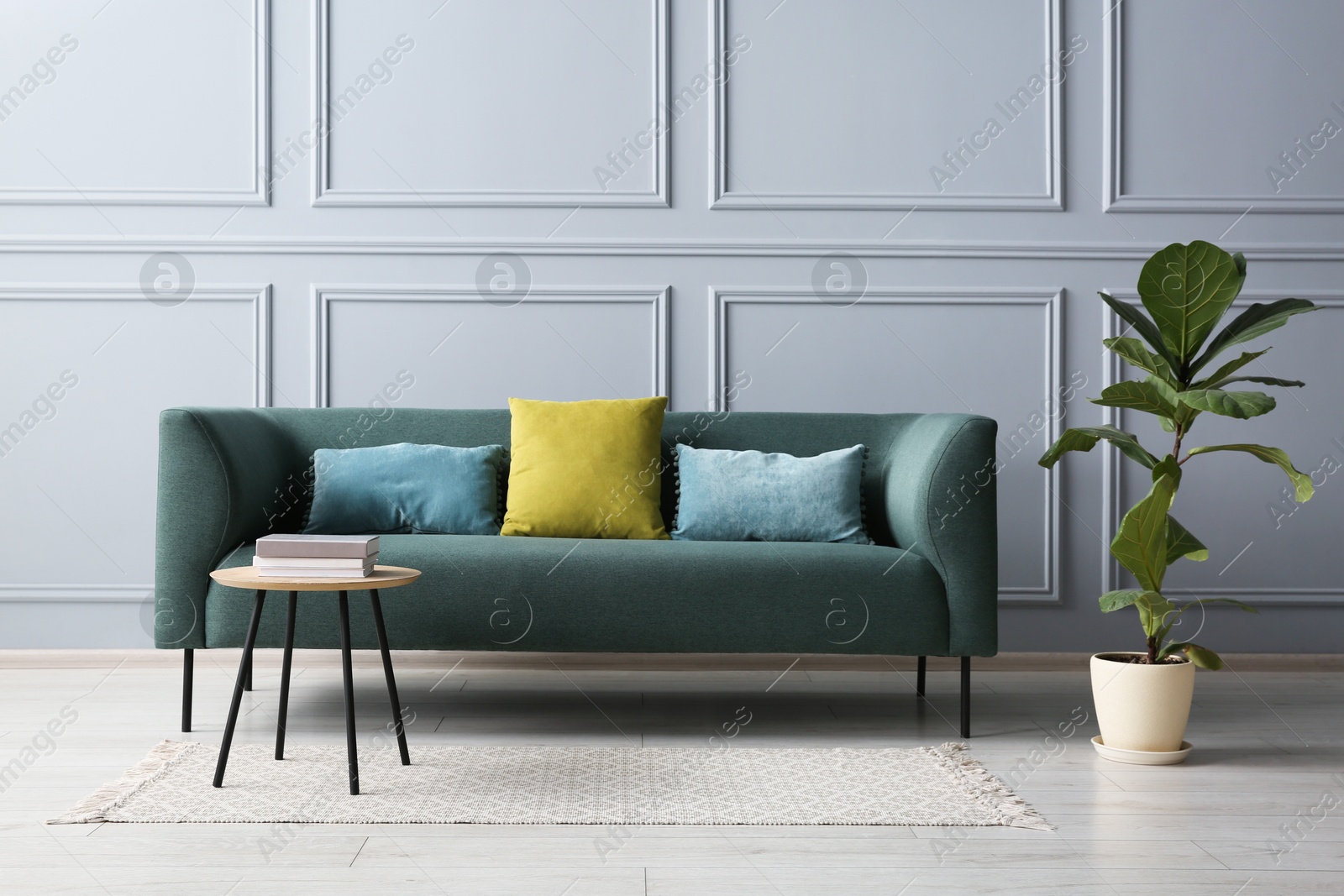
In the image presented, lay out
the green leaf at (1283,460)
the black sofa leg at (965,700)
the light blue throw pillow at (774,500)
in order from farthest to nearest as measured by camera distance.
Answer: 1. the light blue throw pillow at (774,500)
2. the black sofa leg at (965,700)
3. the green leaf at (1283,460)

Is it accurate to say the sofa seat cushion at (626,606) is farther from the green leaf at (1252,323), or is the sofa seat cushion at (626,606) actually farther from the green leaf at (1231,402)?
the green leaf at (1252,323)

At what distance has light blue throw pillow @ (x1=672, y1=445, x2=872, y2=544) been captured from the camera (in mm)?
2676

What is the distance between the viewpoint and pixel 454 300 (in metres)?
3.30

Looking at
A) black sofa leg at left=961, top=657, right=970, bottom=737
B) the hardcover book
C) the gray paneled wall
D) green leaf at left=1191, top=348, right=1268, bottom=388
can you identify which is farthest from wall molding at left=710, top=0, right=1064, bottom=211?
the hardcover book

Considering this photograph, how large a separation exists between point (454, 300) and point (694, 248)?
0.76 metres

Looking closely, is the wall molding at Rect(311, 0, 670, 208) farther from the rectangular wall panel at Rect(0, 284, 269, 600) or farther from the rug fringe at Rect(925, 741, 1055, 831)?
the rug fringe at Rect(925, 741, 1055, 831)

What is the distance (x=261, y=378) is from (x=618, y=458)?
4.17 feet

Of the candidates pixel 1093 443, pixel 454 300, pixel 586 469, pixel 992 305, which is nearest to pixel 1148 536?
pixel 1093 443

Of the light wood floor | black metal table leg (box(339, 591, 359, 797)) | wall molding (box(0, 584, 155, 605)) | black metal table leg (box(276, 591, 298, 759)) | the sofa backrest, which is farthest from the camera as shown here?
wall molding (box(0, 584, 155, 605))

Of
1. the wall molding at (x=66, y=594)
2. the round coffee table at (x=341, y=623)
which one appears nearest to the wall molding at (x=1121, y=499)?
the round coffee table at (x=341, y=623)

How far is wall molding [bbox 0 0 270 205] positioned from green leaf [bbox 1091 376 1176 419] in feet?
8.23

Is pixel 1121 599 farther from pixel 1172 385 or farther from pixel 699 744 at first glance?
pixel 699 744

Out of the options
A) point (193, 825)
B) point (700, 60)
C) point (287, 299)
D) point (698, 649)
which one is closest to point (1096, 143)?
point (700, 60)

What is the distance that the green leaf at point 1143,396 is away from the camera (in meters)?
2.28
